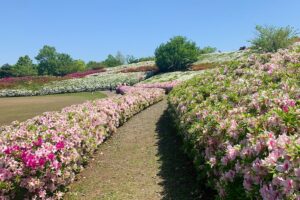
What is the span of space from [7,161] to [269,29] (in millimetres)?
41786

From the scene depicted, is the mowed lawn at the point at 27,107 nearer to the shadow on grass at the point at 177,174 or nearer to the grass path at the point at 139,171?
the grass path at the point at 139,171

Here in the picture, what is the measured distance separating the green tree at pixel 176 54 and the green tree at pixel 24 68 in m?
70.4

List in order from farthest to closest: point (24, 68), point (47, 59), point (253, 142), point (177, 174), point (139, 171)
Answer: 1. point (47, 59)
2. point (24, 68)
3. point (139, 171)
4. point (177, 174)
5. point (253, 142)

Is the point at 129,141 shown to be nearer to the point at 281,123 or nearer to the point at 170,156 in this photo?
the point at 170,156

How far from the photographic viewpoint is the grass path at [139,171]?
8172mm

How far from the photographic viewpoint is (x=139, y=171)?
9.76 meters

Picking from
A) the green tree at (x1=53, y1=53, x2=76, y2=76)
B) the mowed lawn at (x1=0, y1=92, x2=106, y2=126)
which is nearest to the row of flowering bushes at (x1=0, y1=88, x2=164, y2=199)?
the mowed lawn at (x1=0, y1=92, x2=106, y2=126)

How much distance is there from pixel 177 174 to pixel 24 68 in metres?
122

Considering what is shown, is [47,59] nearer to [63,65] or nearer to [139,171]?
[63,65]

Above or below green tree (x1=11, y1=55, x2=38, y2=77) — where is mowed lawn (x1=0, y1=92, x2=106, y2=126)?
below

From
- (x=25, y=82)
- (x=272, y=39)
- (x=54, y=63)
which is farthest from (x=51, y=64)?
(x=272, y=39)

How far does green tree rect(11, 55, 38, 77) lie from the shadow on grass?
110 metres

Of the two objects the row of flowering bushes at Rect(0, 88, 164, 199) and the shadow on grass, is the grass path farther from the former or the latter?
the row of flowering bushes at Rect(0, 88, 164, 199)

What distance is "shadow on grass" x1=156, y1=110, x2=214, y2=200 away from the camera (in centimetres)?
776
